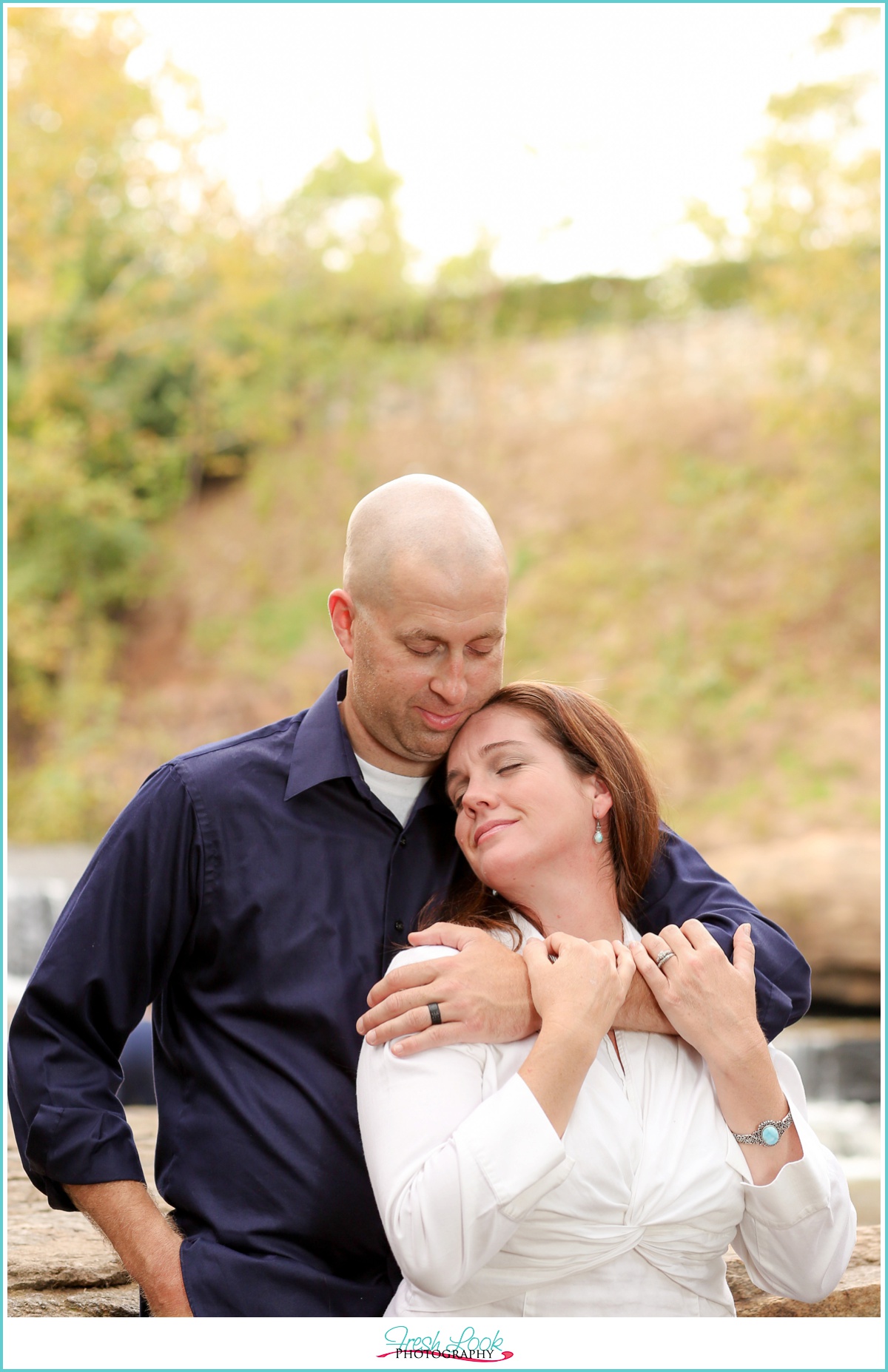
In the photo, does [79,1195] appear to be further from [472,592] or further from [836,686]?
[836,686]

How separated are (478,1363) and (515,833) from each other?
0.74 meters

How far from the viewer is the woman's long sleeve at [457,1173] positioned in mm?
1577

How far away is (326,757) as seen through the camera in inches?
83.8

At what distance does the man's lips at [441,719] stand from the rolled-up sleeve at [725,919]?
458 millimetres

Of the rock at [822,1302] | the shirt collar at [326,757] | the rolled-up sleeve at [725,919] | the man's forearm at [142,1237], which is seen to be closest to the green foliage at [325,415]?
the rock at [822,1302]

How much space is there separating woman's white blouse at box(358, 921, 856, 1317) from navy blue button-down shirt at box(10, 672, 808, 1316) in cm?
18

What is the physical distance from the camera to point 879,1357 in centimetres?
170

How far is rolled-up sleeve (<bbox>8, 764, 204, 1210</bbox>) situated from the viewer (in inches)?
75.9

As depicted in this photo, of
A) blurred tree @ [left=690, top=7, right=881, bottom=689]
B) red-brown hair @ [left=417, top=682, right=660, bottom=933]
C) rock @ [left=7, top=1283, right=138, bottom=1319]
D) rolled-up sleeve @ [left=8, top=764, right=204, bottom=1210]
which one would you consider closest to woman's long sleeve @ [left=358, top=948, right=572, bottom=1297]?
red-brown hair @ [left=417, top=682, right=660, bottom=933]

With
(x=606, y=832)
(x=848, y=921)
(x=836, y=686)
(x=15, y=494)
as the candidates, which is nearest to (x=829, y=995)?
(x=848, y=921)

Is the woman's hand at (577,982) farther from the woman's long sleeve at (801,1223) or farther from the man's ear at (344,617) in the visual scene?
the man's ear at (344,617)

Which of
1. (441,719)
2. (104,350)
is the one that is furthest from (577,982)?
(104,350)

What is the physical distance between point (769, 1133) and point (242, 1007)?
0.82 m

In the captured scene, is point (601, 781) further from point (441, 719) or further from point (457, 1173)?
point (457, 1173)
